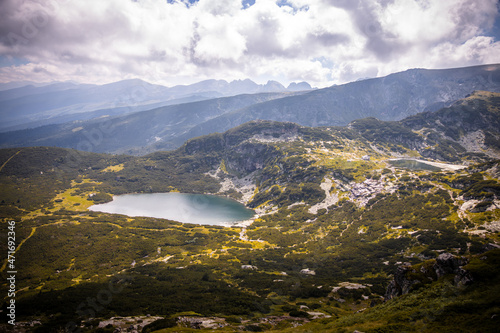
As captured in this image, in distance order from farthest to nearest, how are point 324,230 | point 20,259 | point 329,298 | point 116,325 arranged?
point 324,230 → point 20,259 → point 329,298 → point 116,325

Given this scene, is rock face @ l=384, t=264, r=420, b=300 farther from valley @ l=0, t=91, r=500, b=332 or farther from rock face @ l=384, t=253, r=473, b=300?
valley @ l=0, t=91, r=500, b=332

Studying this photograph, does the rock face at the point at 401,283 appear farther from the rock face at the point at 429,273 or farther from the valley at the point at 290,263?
the valley at the point at 290,263

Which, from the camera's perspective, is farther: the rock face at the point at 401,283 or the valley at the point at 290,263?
the rock face at the point at 401,283

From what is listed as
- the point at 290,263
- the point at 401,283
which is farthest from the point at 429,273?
the point at 290,263

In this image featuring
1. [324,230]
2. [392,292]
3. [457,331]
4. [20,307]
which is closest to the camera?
[457,331]

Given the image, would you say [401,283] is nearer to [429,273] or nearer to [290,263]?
[429,273]

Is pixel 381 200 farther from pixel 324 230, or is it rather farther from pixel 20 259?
pixel 20 259

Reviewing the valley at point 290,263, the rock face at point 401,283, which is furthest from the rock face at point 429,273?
the valley at point 290,263

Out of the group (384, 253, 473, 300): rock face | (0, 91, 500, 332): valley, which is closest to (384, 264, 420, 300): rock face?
(384, 253, 473, 300): rock face

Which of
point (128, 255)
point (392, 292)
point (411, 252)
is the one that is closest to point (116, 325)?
point (392, 292)
